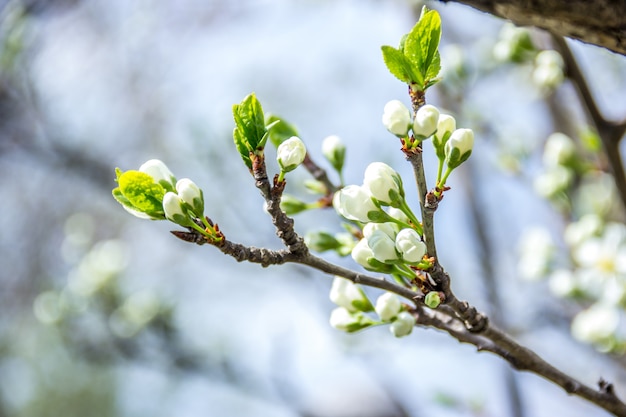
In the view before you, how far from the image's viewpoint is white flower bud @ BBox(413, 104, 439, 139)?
490 millimetres

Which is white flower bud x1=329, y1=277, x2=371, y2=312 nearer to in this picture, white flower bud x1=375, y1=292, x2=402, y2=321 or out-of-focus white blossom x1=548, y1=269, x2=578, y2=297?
white flower bud x1=375, y1=292, x2=402, y2=321

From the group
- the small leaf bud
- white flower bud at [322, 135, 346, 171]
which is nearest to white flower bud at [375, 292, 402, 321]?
the small leaf bud

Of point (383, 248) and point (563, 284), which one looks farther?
point (563, 284)

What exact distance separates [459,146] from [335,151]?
26cm

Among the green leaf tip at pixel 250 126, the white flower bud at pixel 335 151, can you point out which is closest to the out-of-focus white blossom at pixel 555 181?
the white flower bud at pixel 335 151

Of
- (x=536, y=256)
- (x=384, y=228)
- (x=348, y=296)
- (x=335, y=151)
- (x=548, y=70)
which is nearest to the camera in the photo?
(x=384, y=228)

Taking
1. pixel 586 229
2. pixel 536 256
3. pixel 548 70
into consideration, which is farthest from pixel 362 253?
pixel 536 256

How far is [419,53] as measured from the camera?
491mm

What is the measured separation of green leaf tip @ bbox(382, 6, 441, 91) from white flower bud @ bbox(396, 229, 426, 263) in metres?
0.12

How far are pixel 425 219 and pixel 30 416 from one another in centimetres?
466

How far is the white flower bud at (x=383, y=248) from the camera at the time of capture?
54cm

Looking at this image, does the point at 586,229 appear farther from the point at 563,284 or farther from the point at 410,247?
the point at 410,247

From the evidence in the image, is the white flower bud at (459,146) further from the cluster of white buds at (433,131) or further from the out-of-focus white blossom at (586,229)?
the out-of-focus white blossom at (586,229)

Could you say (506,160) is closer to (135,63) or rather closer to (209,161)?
(209,161)
